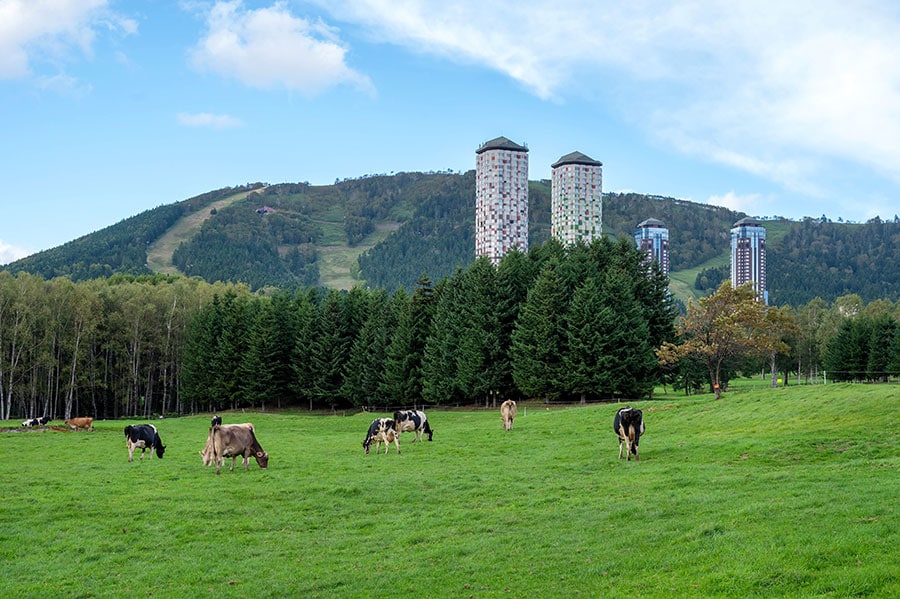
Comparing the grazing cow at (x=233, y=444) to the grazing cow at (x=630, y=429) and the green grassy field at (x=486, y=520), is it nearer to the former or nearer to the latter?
the green grassy field at (x=486, y=520)

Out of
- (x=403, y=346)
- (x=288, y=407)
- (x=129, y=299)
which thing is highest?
(x=129, y=299)

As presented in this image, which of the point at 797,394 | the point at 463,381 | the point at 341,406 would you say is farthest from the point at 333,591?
the point at 341,406

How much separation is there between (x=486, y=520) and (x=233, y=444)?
482 inches

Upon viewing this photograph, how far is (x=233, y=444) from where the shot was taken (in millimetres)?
26719

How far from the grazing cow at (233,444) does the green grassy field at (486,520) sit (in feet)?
2.30

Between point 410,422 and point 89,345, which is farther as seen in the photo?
point 89,345

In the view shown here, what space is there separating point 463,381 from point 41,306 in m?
46.8

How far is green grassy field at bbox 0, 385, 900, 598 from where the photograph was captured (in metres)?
12.8

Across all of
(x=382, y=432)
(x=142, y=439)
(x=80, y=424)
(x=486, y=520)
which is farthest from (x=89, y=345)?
(x=486, y=520)

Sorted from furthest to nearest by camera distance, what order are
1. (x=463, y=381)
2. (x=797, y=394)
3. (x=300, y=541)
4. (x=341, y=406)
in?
1. (x=341, y=406)
2. (x=463, y=381)
3. (x=797, y=394)
4. (x=300, y=541)

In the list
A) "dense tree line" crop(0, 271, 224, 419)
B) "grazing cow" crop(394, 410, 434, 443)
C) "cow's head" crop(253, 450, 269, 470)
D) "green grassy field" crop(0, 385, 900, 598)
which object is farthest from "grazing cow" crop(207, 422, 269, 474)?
"dense tree line" crop(0, 271, 224, 419)

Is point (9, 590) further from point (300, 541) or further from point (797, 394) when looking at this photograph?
point (797, 394)

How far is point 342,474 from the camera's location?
Answer: 85.0 feet

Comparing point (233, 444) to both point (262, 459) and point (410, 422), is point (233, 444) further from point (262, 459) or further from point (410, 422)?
point (410, 422)
